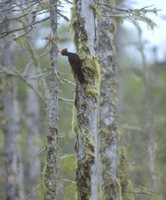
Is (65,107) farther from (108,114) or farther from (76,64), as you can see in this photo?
(76,64)

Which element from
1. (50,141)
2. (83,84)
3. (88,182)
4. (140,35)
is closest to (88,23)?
(83,84)

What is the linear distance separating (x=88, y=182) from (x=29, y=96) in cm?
975

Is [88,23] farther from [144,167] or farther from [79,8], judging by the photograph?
[144,167]

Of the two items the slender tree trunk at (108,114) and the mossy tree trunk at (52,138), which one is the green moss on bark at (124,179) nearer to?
the slender tree trunk at (108,114)

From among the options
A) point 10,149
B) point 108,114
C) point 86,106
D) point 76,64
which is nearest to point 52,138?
point 86,106

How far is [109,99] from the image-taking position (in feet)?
17.7

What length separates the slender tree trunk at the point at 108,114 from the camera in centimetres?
516

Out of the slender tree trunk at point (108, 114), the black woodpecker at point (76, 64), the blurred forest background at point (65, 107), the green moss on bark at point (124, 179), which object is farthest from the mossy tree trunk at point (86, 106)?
the green moss on bark at point (124, 179)

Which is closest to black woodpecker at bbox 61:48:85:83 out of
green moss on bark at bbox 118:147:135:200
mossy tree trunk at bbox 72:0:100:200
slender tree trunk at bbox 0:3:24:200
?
mossy tree trunk at bbox 72:0:100:200

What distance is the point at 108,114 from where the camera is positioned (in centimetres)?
536

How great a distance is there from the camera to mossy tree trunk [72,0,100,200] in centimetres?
353

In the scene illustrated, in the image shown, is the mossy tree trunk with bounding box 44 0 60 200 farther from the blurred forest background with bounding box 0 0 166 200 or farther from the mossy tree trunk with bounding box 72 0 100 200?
the mossy tree trunk with bounding box 72 0 100 200

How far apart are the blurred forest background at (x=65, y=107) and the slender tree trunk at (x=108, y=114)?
23.5 inches

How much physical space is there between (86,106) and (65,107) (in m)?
5.85
